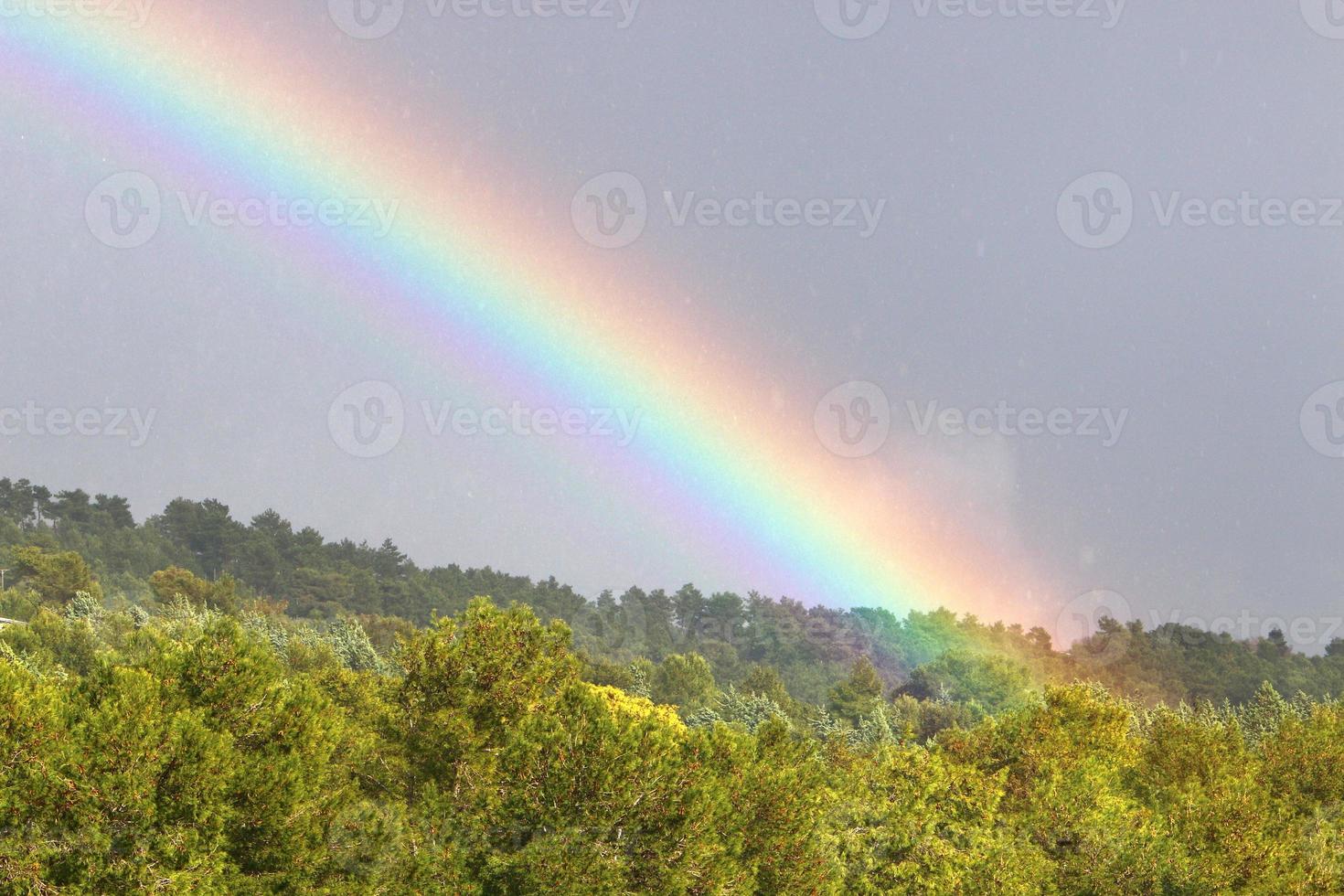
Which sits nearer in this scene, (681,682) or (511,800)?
(511,800)

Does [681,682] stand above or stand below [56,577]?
above

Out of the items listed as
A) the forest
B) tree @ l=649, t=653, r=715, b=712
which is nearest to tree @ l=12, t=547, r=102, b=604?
tree @ l=649, t=653, r=715, b=712

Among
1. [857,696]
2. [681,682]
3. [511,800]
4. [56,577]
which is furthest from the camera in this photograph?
[857,696]

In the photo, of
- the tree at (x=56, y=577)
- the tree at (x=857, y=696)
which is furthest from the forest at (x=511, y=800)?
the tree at (x=56, y=577)

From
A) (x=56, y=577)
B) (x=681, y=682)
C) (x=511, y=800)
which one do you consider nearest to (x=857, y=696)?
(x=681, y=682)

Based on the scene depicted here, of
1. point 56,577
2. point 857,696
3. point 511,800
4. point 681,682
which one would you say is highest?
point 857,696

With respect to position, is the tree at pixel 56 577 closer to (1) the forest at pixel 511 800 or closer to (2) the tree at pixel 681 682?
(2) the tree at pixel 681 682

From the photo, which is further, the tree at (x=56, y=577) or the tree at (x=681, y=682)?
the tree at (x=681, y=682)

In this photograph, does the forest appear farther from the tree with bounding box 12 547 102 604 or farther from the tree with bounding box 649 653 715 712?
the tree with bounding box 12 547 102 604

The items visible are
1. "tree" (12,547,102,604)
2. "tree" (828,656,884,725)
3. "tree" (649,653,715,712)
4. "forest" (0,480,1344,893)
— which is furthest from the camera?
"tree" (649,653,715,712)

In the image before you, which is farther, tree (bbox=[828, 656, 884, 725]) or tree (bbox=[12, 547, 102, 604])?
tree (bbox=[828, 656, 884, 725])

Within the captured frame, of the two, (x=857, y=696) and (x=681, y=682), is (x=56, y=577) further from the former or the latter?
(x=857, y=696)

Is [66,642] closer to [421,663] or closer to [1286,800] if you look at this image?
[421,663]

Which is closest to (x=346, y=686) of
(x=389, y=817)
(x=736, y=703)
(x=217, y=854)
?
(x=389, y=817)
